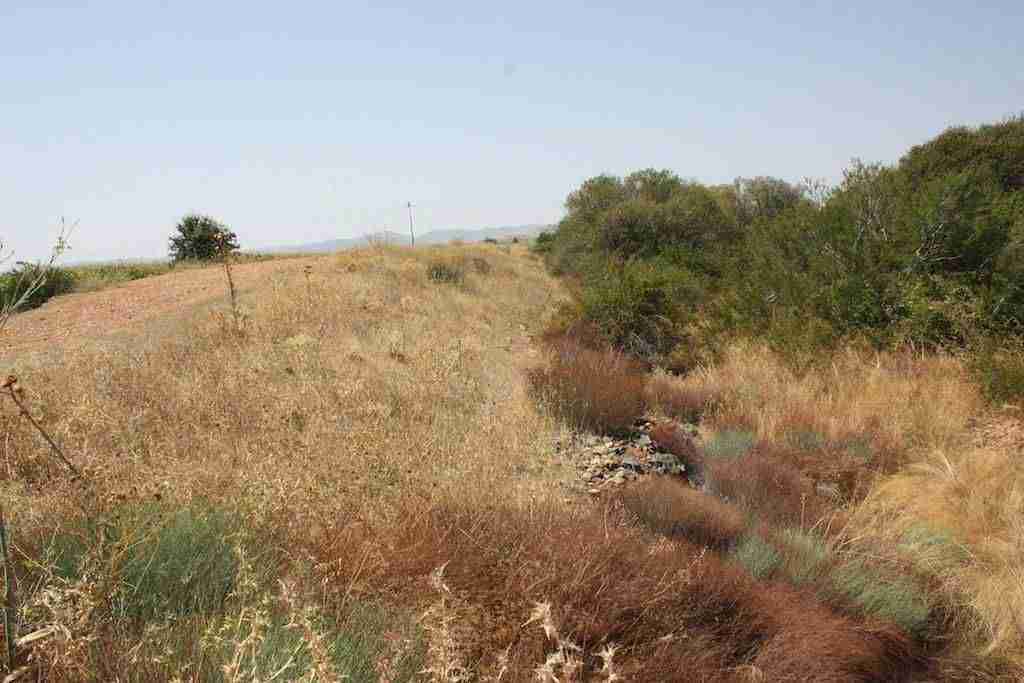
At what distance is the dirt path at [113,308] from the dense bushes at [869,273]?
6383 millimetres

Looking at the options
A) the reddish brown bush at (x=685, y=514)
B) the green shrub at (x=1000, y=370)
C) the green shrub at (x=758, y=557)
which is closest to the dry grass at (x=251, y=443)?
the reddish brown bush at (x=685, y=514)

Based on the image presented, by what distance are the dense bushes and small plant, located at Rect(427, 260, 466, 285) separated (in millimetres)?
3533

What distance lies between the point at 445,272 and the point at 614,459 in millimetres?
10582

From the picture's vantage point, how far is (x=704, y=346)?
988 cm

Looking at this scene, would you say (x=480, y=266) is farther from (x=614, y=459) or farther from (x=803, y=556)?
(x=803, y=556)

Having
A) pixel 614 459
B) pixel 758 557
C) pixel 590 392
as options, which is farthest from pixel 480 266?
pixel 758 557

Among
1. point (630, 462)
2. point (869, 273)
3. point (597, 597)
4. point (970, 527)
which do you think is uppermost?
point (869, 273)

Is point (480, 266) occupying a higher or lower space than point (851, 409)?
higher

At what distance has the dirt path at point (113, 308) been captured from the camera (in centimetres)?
769

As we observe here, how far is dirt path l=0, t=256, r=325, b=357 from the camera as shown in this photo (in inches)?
303

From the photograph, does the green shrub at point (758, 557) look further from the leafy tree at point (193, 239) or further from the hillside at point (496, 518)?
the leafy tree at point (193, 239)

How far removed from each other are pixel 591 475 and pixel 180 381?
3369mm

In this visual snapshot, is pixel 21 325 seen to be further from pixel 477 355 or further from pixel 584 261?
pixel 584 261

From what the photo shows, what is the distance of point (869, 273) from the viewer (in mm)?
8523
